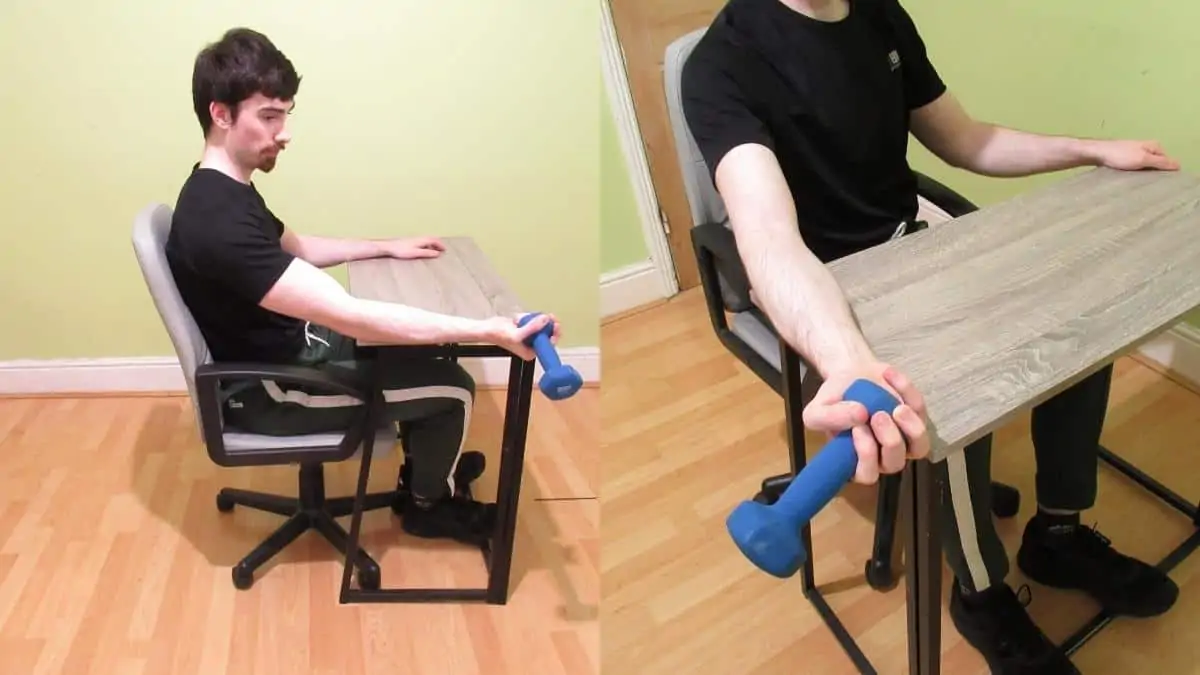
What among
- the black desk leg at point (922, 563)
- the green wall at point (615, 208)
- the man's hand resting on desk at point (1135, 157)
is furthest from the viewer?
the green wall at point (615, 208)

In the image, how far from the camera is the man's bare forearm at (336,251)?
1.96 m

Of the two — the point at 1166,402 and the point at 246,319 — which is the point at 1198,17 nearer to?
the point at 1166,402

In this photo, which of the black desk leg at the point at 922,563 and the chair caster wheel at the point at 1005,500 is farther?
the chair caster wheel at the point at 1005,500

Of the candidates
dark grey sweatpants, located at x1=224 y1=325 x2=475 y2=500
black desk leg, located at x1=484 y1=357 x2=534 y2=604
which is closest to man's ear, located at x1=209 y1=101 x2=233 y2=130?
dark grey sweatpants, located at x1=224 y1=325 x2=475 y2=500

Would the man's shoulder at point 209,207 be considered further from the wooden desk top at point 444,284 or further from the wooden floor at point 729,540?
the wooden floor at point 729,540

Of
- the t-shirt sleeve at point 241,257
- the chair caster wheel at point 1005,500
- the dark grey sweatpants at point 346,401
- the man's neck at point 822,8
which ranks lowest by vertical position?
the chair caster wheel at point 1005,500

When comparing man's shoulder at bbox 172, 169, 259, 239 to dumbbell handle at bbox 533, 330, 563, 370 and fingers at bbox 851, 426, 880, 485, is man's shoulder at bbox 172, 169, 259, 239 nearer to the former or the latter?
Answer: dumbbell handle at bbox 533, 330, 563, 370

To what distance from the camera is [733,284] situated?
5.15ft

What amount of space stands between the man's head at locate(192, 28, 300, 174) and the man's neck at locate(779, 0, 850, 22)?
887 mm

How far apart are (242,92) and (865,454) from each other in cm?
129

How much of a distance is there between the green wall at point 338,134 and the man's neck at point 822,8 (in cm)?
72

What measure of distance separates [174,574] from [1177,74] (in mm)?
2330

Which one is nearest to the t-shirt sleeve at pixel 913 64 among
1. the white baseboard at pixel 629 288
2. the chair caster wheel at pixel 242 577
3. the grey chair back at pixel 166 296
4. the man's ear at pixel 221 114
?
the white baseboard at pixel 629 288

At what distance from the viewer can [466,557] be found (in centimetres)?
194
